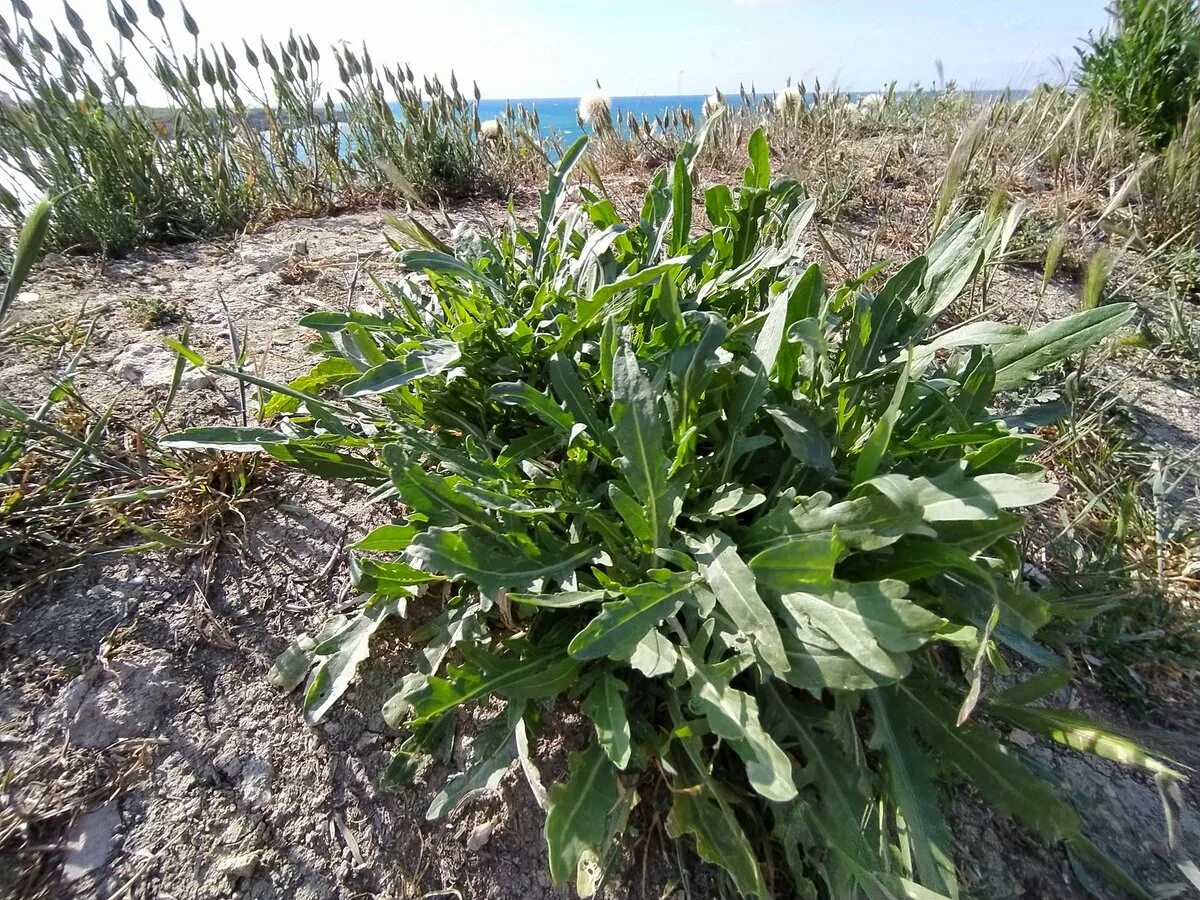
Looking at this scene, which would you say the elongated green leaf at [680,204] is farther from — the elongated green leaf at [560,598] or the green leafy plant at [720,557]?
the elongated green leaf at [560,598]

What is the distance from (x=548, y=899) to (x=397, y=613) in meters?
0.56

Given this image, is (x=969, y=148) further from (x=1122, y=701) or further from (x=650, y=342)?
(x=1122, y=701)

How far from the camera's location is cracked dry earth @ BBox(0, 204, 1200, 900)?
42.1 inches

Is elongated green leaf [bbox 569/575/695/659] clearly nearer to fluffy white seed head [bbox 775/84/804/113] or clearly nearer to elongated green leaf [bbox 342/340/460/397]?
elongated green leaf [bbox 342/340/460/397]

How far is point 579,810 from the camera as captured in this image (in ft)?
3.27

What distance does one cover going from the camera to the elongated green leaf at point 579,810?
95 cm

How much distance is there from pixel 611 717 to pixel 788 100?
13.2ft

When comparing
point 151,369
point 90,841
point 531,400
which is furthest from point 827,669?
point 151,369

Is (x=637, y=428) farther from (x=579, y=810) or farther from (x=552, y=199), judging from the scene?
(x=552, y=199)

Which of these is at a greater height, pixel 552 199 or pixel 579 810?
pixel 552 199

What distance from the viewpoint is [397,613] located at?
1312mm

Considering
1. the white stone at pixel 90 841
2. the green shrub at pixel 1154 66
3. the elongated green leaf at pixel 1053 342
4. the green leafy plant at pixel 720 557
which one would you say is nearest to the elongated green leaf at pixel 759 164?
the green leafy plant at pixel 720 557

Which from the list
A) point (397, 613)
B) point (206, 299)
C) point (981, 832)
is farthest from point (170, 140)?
point (981, 832)

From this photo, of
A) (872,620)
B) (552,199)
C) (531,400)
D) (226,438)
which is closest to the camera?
(872,620)
